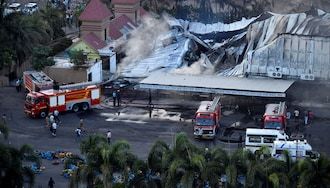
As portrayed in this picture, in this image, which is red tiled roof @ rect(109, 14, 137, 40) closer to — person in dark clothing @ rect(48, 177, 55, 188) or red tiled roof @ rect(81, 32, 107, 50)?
red tiled roof @ rect(81, 32, 107, 50)

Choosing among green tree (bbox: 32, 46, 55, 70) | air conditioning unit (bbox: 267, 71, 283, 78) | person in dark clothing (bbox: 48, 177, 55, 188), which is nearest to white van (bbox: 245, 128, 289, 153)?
person in dark clothing (bbox: 48, 177, 55, 188)

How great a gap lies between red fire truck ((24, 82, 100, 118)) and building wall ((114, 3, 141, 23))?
1921cm

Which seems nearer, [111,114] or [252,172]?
[252,172]

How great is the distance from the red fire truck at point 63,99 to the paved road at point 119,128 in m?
0.49

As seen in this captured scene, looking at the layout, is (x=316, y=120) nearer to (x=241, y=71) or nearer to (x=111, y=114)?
(x=241, y=71)

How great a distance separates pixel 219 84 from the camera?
54.9 metres

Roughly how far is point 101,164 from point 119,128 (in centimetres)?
1397

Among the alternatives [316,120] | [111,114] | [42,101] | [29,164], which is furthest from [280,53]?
[29,164]

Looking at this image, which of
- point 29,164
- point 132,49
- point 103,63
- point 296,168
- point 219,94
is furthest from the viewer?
point 132,49

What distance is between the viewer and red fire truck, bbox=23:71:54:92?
55.4 m

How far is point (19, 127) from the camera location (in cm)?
5119

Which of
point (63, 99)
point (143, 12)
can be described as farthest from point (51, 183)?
point (143, 12)

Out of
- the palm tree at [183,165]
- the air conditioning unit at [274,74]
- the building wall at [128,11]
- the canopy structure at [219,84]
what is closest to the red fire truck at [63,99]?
the canopy structure at [219,84]

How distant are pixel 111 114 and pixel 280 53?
1156 centimetres
